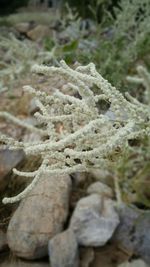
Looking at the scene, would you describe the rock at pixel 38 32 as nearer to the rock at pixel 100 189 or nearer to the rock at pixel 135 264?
the rock at pixel 100 189

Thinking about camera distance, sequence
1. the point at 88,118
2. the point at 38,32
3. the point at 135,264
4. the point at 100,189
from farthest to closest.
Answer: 1. the point at 38,32
2. the point at 100,189
3. the point at 135,264
4. the point at 88,118

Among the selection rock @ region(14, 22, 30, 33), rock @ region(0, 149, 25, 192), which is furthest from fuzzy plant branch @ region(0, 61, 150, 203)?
rock @ region(14, 22, 30, 33)

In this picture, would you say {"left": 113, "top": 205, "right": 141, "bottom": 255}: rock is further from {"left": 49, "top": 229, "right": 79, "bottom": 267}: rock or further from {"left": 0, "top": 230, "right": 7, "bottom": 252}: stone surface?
{"left": 0, "top": 230, "right": 7, "bottom": 252}: stone surface

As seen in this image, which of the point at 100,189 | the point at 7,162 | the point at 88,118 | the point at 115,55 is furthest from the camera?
the point at 115,55

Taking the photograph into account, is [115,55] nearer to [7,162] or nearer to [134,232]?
[7,162]

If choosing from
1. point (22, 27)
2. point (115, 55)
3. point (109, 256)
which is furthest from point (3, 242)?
point (22, 27)

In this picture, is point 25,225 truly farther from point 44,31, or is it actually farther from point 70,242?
point 44,31
